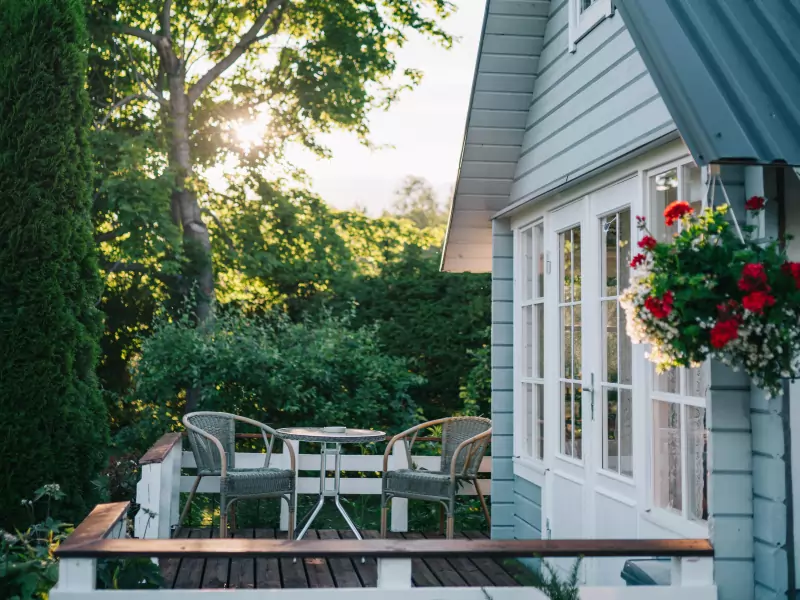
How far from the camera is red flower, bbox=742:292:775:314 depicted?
2.44 m

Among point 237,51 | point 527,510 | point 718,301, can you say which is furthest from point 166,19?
point 718,301

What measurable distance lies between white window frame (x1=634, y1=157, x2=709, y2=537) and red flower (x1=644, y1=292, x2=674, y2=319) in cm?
56

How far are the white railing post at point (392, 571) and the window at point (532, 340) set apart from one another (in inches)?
96.2

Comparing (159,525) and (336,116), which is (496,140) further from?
(336,116)

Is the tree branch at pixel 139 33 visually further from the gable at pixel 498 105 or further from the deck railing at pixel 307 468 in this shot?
the gable at pixel 498 105

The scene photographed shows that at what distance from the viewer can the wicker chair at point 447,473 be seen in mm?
6242

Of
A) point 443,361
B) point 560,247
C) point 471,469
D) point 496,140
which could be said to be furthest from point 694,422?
point 443,361

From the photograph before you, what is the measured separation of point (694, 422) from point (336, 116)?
10.1 meters

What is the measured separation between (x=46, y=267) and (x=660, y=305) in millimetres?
5046

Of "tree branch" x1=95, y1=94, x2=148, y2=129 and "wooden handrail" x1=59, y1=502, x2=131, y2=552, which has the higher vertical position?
"tree branch" x1=95, y1=94, x2=148, y2=129

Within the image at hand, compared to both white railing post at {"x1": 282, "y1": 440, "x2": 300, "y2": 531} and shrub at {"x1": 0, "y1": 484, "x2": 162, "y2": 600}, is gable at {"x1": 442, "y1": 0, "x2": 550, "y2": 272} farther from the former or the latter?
shrub at {"x1": 0, "y1": 484, "x2": 162, "y2": 600}

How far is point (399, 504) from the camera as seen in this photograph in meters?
7.22

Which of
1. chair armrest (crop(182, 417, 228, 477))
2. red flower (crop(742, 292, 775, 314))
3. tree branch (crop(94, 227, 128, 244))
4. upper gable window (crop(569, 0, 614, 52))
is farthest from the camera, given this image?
tree branch (crop(94, 227, 128, 244))

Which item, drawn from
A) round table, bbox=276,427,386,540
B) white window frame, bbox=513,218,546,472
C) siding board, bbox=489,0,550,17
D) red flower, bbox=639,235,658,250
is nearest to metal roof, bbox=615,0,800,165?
red flower, bbox=639,235,658,250
